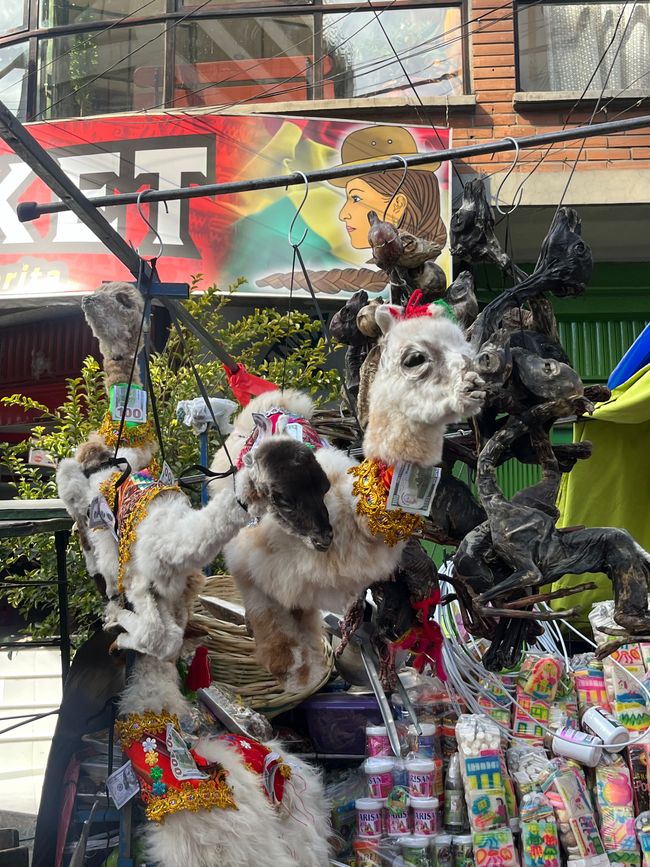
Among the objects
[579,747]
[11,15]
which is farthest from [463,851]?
[11,15]

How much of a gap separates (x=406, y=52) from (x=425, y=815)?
5081 millimetres

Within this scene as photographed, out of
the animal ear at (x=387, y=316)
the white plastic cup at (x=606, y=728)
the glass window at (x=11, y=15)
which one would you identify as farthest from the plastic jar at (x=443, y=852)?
the glass window at (x=11, y=15)

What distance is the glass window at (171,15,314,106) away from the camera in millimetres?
6367

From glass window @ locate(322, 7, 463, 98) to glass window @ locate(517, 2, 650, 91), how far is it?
510 mm

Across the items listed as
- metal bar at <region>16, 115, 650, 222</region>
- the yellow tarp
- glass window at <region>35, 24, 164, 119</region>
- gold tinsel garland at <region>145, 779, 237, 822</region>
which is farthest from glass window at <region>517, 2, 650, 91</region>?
gold tinsel garland at <region>145, 779, 237, 822</region>

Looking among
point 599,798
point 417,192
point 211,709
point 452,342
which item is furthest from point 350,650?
point 417,192

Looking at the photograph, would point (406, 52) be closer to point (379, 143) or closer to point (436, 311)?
point (379, 143)

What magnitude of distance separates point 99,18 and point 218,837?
634 centimetres

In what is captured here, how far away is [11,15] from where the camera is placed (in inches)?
273

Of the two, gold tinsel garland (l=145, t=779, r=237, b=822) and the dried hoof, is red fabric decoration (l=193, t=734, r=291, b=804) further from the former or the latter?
the dried hoof

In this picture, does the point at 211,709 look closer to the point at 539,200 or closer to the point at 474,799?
the point at 474,799

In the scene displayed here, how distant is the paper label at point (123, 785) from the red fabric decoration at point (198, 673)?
1.01 ft

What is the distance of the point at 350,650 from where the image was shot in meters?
3.23

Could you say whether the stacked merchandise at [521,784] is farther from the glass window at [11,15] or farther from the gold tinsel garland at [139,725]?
the glass window at [11,15]
